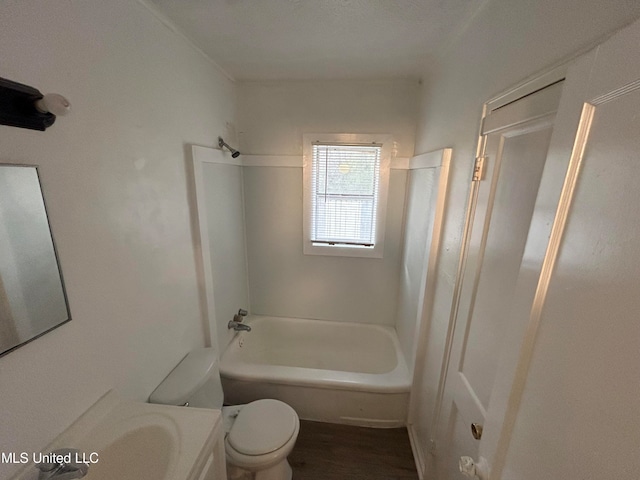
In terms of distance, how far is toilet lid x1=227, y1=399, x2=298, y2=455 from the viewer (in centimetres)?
134

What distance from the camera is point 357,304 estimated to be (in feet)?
8.20

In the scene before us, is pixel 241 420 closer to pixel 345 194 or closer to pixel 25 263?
pixel 25 263

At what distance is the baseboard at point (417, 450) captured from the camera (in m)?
1.59

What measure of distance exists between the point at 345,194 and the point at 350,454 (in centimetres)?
187

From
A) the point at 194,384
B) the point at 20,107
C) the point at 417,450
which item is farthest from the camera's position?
the point at 417,450

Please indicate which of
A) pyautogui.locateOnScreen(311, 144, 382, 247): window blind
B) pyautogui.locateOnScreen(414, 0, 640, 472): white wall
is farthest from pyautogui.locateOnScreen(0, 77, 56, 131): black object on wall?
pyautogui.locateOnScreen(311, 144, 382, 247): window blind

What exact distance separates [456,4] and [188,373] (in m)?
2.13

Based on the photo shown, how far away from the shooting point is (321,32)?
1.35 meters

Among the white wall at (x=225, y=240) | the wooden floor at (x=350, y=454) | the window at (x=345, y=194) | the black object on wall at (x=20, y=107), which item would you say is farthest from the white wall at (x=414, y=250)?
the black object on wall at (x=20, y=107)

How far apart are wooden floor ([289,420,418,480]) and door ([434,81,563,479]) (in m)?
0.55

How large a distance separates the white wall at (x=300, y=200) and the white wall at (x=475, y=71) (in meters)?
0.33

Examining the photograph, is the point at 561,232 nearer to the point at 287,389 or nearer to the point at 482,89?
the point at 482,89

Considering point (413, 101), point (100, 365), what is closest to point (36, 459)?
point (100, 365)

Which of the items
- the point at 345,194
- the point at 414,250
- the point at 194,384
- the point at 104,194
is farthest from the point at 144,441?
the point at 345,194
